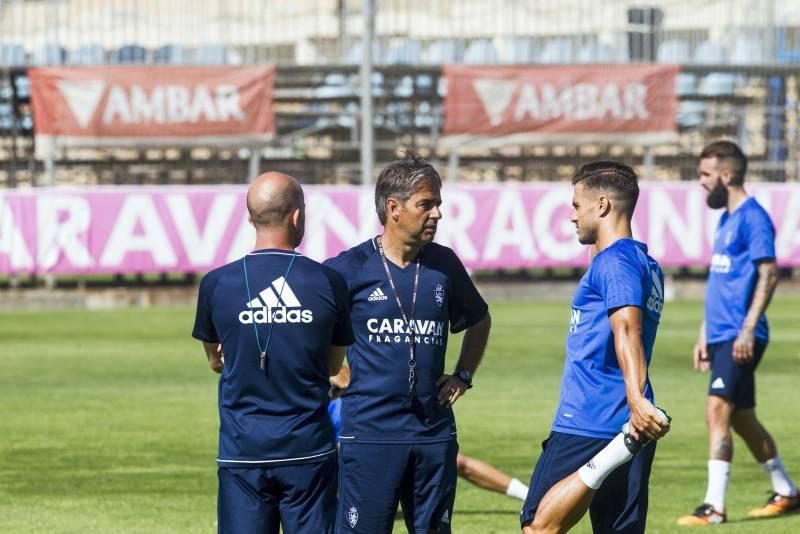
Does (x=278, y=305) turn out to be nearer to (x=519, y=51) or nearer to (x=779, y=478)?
(x=779, y=478)

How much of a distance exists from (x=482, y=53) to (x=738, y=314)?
23.0m

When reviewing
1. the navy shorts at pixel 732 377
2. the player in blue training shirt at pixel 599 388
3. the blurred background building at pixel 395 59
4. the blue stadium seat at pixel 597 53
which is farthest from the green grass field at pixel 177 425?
the blue stadium seat at pixel 597 53

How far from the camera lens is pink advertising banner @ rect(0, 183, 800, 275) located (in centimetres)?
2592

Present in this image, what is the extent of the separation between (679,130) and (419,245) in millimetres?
27646

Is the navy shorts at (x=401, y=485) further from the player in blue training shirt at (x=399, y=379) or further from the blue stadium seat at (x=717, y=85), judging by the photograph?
the blue stadium seat at (x=717, y=85)

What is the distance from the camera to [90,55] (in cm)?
3167

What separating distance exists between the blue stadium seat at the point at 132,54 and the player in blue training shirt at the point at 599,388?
1020 inches

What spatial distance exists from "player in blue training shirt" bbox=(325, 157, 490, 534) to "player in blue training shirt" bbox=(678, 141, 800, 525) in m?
3.62

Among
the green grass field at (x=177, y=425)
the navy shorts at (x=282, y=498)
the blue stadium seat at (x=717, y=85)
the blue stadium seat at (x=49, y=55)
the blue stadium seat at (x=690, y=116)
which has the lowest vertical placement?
the green grass field at (x=177, y=425)

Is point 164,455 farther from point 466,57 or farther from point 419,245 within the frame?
point 466,57

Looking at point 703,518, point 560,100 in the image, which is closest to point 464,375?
point 703,518

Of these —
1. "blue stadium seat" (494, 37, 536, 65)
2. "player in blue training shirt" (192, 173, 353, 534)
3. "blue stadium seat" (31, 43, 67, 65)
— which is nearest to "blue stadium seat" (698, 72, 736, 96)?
"blue stadium seat" (494, 37, 536, 65)

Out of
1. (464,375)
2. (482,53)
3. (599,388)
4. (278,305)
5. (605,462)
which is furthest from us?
(482,53)

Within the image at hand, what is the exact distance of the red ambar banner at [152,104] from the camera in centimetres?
2961
